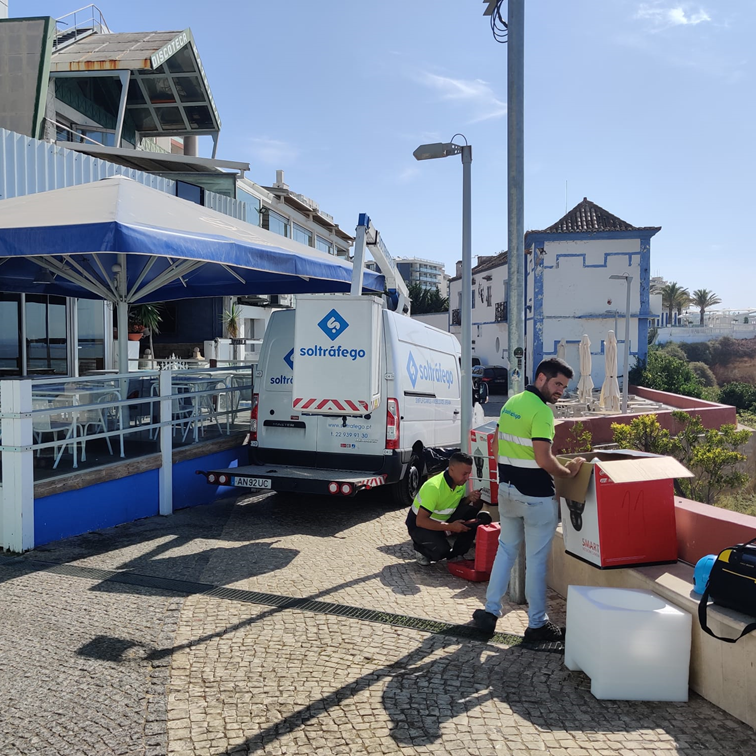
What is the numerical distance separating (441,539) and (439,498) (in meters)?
0.35

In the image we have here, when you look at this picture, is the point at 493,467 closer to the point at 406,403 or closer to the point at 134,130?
the point at 406,403

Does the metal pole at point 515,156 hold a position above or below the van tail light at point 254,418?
above

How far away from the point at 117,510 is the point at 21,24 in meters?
12.8

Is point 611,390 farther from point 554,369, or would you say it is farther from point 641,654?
point 641,654

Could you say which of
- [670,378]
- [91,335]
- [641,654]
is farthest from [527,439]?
[670,378]

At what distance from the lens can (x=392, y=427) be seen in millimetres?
7461

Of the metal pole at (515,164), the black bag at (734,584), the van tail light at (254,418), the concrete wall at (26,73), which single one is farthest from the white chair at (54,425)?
the concrete wall at (26,73)

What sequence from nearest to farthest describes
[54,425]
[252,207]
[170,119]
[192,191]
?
[54,425] < [192,191] < [170,119] < [252,207]

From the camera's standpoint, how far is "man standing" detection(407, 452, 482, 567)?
19.3 feet

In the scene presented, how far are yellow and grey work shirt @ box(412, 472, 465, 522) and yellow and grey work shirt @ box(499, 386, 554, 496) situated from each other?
138 cm

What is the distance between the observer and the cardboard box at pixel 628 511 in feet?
14.5

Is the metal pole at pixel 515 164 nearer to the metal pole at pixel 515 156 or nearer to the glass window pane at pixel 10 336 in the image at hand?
the metal pole at pixel 515 156

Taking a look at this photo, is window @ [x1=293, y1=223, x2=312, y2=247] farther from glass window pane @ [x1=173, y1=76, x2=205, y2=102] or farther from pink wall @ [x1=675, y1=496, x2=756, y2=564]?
pink wall @ [x1=675, y1=496, x2=756, y2=564]

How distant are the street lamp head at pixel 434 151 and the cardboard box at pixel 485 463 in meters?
3.53
